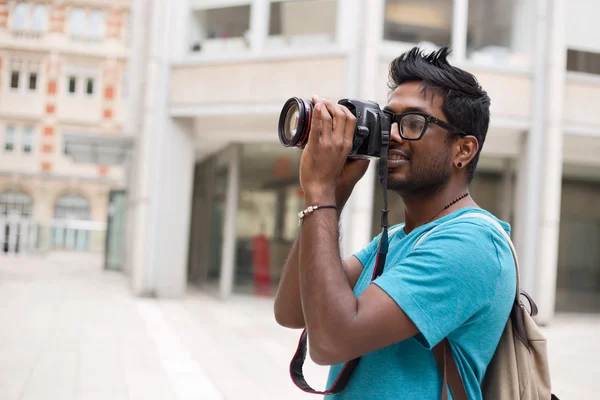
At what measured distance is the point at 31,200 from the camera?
117 ft

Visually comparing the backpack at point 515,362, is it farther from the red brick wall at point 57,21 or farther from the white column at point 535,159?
the red brick wall at point 57,21

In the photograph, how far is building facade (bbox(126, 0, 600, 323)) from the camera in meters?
10.8

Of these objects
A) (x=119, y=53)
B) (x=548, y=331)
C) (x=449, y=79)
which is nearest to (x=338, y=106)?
(x=449, y=79)

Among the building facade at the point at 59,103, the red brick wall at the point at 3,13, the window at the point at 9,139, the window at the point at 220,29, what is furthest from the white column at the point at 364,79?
the red brick wall at the point at 3,13

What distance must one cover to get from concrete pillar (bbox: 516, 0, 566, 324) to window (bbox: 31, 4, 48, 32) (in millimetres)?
30257

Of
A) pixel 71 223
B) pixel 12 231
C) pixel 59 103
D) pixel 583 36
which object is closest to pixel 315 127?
pixel 583 36

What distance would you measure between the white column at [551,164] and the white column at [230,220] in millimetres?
5659

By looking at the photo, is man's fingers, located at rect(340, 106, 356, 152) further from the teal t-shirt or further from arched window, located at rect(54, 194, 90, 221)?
arched window, located at rect(54, 194, 90, 221)

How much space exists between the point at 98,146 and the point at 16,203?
17.8 meters

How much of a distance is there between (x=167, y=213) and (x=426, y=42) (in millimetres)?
5270

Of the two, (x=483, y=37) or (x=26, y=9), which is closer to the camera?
(x=483, y=37)

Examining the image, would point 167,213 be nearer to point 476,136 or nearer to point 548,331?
point 548,331

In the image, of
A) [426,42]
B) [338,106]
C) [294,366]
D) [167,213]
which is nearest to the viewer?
[338,106]

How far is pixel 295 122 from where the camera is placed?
5.33ft
